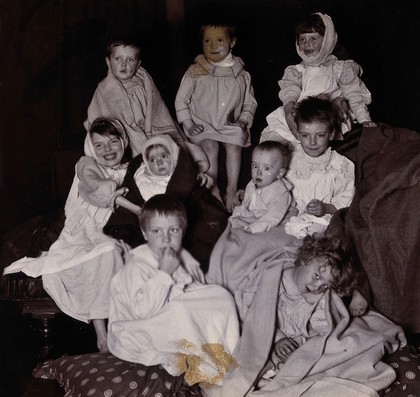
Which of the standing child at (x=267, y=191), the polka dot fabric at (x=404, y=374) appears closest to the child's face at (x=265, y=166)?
the standing child at (x=267, y=191)

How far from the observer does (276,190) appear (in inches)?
90.1

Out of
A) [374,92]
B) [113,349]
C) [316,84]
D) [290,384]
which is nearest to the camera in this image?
[290,384]

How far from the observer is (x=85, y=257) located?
2.23 m

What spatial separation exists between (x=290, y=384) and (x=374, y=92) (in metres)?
1.58

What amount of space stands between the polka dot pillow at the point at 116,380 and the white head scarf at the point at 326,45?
50.3 inches

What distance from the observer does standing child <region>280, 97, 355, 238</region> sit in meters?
2.30

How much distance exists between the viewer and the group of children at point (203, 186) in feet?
6.70

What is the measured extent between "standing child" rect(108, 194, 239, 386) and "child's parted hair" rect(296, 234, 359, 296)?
29 cm

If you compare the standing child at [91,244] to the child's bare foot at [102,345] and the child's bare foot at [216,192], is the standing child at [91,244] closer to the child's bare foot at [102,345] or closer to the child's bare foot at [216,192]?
the child's bare foot at [102,345]

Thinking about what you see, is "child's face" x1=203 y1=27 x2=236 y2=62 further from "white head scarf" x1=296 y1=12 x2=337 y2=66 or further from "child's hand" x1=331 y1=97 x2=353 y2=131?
"child's hand" x1=331 y1=97 x2=353 y2=131

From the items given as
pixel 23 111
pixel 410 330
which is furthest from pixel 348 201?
pixel 23 111

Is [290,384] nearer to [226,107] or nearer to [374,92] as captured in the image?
[226,107]

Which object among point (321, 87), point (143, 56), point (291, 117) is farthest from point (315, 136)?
point (143, 56)

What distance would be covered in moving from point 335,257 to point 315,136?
49 centimetres
